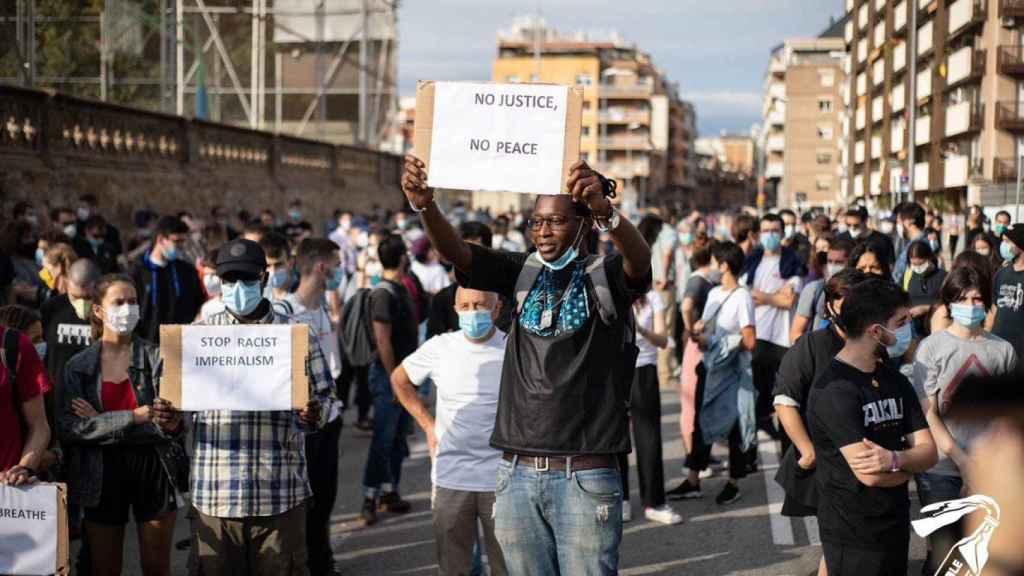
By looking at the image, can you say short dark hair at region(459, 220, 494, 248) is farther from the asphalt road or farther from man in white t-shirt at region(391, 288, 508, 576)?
man in white t-shirt at region(391, 288, 508, 576)

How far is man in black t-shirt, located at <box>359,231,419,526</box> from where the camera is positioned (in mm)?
8516

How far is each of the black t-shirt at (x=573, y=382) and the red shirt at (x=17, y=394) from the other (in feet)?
6.60

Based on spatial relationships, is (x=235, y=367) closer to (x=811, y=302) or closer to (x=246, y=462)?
(x=246, y=462)

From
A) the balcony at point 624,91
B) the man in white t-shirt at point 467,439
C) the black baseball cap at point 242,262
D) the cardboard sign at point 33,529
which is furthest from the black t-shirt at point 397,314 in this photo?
the balcony at point 624,91

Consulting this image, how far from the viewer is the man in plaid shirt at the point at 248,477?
5062 millimetres

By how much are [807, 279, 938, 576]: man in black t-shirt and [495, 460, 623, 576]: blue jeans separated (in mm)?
1074

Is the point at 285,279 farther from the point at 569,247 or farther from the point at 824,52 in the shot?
the point at 824,52

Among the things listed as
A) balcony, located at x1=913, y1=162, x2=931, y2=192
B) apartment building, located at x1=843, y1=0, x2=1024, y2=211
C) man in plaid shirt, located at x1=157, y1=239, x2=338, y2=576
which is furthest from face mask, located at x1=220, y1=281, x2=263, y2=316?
balcony, located at x1=913, y1=162, x2=931, y2=192

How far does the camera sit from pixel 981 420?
2.27 metres

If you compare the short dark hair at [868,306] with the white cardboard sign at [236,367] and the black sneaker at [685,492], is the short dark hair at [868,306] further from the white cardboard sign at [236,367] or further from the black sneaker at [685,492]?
the black sneaker at [685,492]

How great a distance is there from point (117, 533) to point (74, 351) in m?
2.21

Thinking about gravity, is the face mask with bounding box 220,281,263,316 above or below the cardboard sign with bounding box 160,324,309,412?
above

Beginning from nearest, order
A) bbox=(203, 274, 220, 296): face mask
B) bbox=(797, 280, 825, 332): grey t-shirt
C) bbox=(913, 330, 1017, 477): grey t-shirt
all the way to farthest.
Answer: bbox=(913, 330, 1017, 477): grey t-shirt < bbox=(797, 280, 825, 332): grey t-shirt < bbox=(203, 274, 220, 296): face mask

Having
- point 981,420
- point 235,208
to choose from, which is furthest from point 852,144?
point 981,420
